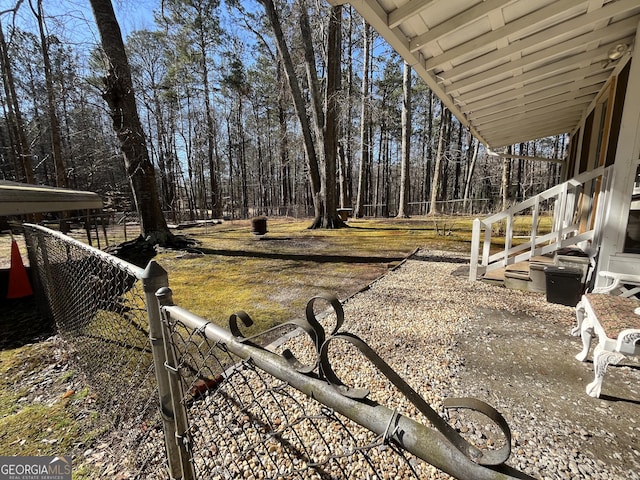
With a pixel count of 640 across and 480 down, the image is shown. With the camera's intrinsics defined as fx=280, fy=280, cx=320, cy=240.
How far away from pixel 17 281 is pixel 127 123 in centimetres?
434

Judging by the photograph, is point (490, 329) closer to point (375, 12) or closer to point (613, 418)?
point (613, 418)

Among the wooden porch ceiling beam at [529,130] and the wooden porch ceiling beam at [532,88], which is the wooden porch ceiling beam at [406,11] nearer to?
the wooden porch ceiling beam at [532,88]

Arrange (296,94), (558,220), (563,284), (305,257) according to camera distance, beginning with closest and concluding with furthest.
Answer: (563,284)
(558,220)
(305,257)
(296,94)

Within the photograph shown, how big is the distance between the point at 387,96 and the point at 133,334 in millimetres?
22850

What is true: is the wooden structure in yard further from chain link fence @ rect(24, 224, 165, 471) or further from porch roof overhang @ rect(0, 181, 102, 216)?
porch roof overhang @ rect(0, 181, 102, 216)

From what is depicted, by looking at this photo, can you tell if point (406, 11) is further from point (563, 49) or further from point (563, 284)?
point (563, 284)

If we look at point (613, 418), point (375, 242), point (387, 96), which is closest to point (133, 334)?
point (613, 418)

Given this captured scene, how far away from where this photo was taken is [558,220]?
13.9 ft

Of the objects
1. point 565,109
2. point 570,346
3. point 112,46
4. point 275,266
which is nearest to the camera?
point 570,346

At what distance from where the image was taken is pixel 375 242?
27.7 ft

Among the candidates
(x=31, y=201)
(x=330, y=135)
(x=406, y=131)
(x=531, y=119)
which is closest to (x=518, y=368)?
(x=31, y=201)

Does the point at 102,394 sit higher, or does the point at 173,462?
the point at 173,462

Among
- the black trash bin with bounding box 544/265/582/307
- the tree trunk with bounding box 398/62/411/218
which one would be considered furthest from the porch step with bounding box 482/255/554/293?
the tree trunk with bounding box 398/62/411/218

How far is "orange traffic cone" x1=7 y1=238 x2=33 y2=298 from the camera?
15.0 feet
